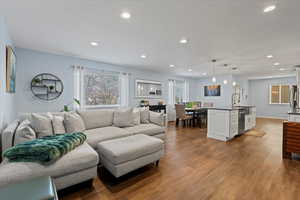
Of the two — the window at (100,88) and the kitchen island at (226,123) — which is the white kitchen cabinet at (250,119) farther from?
the window at (100,88)

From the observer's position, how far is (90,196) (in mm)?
1677

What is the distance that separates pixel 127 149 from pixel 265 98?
957cm

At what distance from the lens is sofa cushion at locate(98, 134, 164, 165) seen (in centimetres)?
189

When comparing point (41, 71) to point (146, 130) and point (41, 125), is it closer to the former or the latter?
point (41, 125)

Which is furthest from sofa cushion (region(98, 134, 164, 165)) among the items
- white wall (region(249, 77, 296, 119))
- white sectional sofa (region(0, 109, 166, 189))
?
white wall (region(249, 77, 296, 119))

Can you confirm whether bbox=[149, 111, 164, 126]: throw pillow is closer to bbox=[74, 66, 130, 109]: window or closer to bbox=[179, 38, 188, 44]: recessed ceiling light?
bbox=[179, 38, 188, 44]: recessed ceiling light

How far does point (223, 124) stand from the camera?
153 inches

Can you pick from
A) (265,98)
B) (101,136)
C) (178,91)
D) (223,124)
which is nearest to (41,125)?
(101,136)

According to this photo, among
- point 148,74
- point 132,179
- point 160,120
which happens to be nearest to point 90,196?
point 132,179

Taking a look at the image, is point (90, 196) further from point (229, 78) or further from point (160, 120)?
point (229, 78)

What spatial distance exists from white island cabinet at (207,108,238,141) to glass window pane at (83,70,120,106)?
135 inches

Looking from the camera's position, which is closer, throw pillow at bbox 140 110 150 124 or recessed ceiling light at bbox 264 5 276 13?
recessed ceiling light at bbox 264 5 276 13

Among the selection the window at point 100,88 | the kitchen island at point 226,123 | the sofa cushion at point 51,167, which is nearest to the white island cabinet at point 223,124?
the kitchen island at point 226,123

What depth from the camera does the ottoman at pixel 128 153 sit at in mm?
1870
